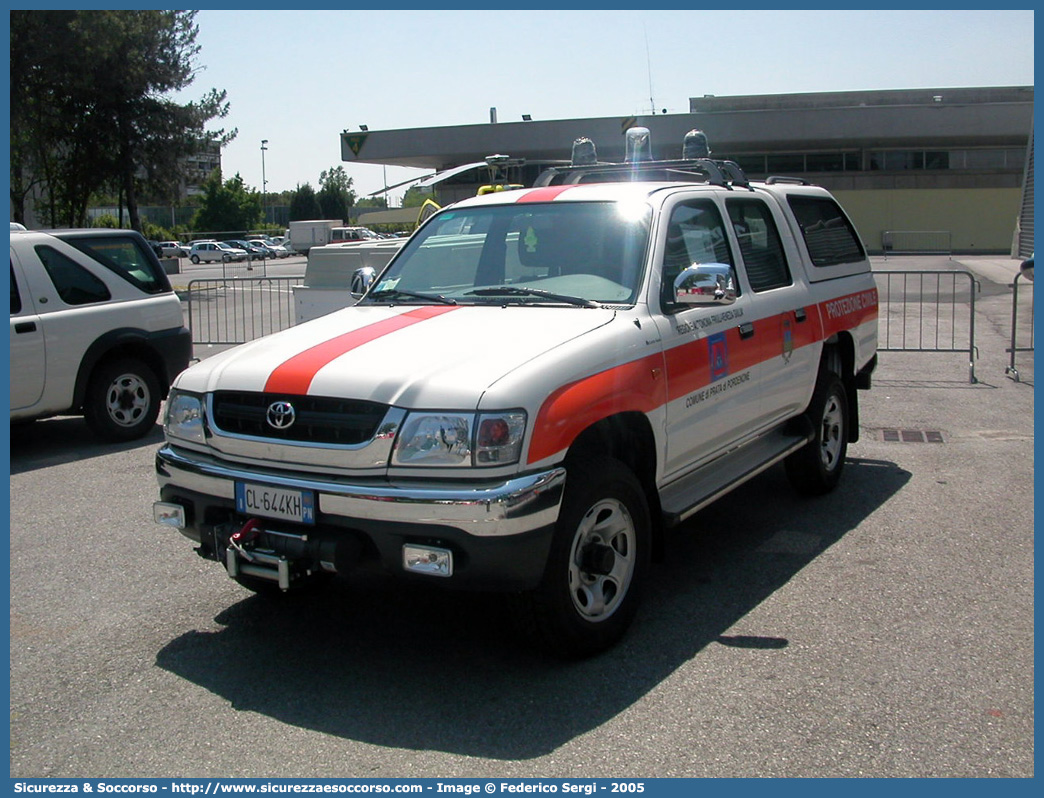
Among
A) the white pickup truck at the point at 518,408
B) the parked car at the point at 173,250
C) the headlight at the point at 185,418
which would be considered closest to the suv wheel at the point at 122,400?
the white pickup truck at the point at 518,408

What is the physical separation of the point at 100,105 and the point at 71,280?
811 inches

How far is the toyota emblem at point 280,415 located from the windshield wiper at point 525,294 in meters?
1.41

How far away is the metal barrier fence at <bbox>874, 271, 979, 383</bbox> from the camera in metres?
12.5

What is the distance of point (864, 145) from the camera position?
4669cm

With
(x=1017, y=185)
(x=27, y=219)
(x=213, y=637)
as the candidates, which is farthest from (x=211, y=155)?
(x=1017, y=185)

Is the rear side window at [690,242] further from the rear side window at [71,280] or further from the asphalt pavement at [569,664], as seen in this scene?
the rear side window at [71,280]

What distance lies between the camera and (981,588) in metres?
5.23

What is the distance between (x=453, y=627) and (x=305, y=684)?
818mm

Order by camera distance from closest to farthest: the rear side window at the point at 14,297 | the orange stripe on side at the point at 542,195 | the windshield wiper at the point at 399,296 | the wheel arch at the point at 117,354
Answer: the windshield wiper at the point at 399,296, the orange stripe on side at the point at 542,195, the rear side window at the point at 14,297, the wheel arch at the point at 117,354

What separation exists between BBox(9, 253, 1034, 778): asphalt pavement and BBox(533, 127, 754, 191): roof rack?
84.0 inches

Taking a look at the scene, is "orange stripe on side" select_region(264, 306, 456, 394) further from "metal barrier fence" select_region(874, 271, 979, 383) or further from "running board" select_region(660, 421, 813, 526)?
"metal barrier fence" select_region(874, 271, 979, 383)

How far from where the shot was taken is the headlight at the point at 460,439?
3949mm

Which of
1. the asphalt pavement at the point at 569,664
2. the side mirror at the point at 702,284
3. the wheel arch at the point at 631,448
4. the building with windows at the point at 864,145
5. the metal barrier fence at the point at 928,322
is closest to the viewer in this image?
the asphalt pavement at the point at 569,664
